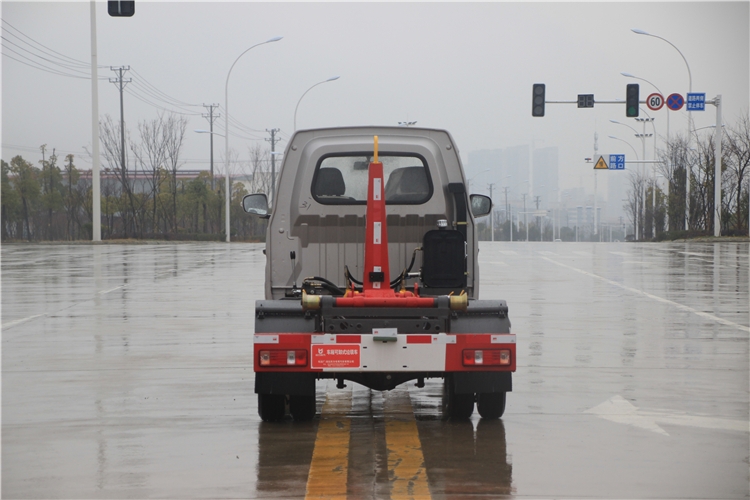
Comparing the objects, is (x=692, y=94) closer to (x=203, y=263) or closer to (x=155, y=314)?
(x=203, y=263)

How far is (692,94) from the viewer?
44719 mm

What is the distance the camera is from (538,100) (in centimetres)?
3859

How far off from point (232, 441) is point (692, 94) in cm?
4210

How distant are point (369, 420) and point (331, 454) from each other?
1.07 metres

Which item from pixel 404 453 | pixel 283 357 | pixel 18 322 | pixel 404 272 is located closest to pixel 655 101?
pixel 18 322

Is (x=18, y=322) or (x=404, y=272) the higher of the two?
(x=404, y=272)

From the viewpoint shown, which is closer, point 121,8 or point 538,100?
point 121,8

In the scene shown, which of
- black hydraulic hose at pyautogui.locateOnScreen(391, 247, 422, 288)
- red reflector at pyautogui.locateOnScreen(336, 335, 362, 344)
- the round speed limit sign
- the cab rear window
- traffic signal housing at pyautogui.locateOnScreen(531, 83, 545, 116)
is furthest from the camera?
the round speed limit sign

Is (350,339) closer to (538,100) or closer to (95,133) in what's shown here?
(538,100)

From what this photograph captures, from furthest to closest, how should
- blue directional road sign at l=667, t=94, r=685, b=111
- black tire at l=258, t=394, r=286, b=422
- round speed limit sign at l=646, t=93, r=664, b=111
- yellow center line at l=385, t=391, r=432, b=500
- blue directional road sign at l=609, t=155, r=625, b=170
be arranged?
blue directional road sign at l=609, t=155, r=625, b=170 < blue directional road sign at l=667, t=94, r=685, b=111 < round speed limit sign at l=646, t=93, r=664, b=111 < black tire at l=258, t=394, r=286, b=422 < yellow center line at l=385, t=391, r=432, b=500

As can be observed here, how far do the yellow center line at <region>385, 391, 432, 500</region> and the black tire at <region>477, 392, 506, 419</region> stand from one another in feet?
1.55

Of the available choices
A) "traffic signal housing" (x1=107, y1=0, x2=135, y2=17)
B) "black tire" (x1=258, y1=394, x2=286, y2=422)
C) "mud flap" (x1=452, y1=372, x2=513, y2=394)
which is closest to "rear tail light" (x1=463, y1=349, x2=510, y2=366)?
"mud flap" (x1=452, y1=372, x2=513, y2=394)

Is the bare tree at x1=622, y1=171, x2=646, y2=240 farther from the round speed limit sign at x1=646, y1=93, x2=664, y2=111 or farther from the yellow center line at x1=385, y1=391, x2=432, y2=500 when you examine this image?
the yellow center line at x1=385, y1=391, x2=432, y2=500

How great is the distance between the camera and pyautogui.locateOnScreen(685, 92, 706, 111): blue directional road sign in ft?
147
